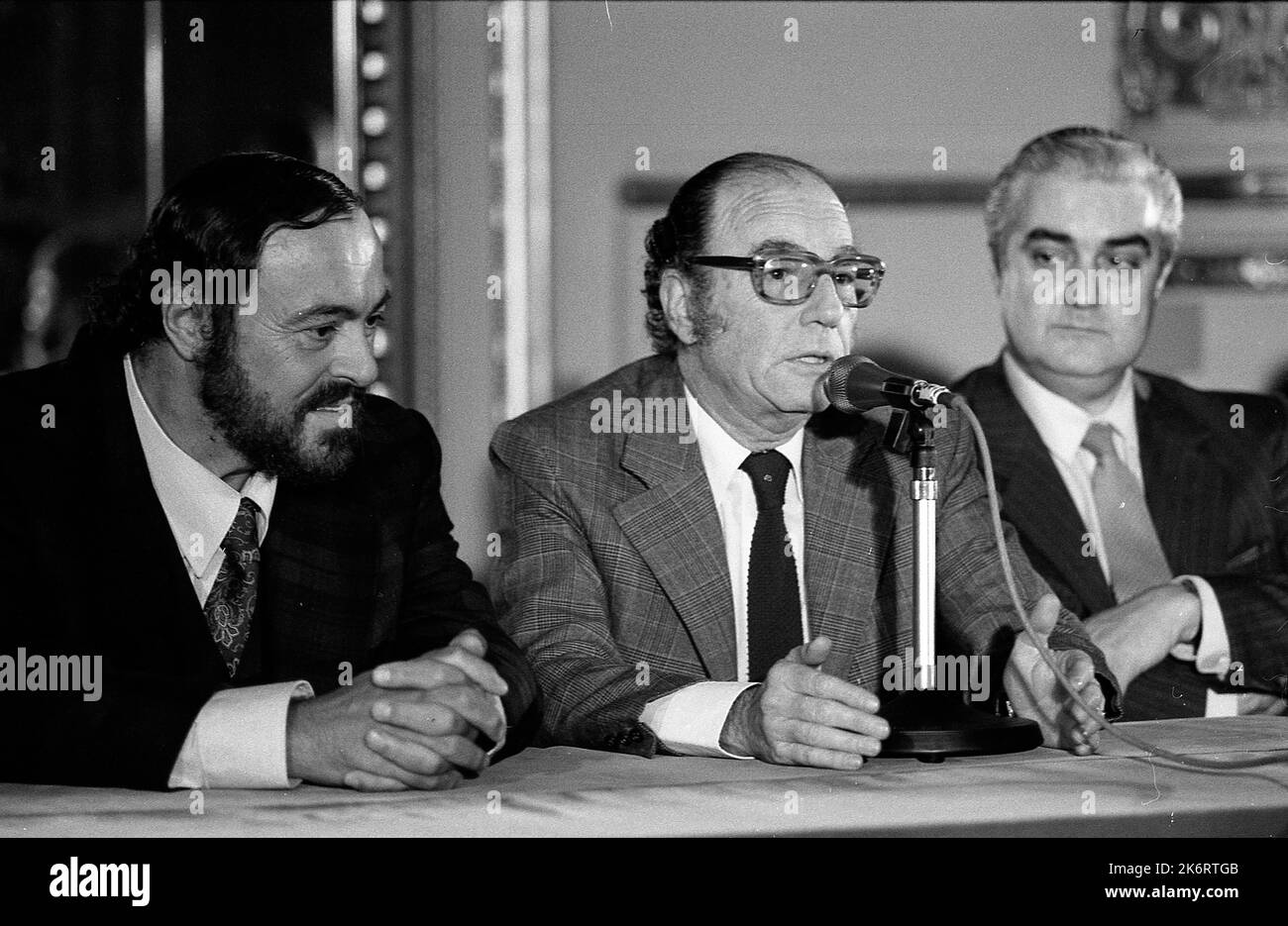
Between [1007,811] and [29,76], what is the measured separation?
2.47m

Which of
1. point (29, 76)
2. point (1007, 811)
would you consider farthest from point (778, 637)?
point (29, 76)

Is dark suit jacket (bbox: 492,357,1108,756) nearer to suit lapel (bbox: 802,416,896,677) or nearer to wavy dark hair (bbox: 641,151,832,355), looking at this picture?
suit lapel (bbox: 802,416,896,677)

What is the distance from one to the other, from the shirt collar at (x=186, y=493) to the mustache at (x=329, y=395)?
0.55 ft

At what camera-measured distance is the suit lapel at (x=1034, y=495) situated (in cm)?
281

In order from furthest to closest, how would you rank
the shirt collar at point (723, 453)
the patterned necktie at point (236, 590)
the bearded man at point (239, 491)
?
the shirt collar at point (723, 453)
the patterned necktie at point (236, 590)
the bearded man at point (239, 491)

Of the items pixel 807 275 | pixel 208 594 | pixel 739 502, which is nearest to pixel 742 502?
pixel 739 502

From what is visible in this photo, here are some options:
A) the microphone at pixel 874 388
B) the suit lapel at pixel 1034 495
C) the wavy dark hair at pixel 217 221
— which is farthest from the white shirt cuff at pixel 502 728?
the suit lapel at pixel 1034 495

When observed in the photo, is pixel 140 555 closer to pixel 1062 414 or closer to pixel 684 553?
pixel 684 553

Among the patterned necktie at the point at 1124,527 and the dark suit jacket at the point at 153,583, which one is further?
the patterned necktie at the point at 1124,527

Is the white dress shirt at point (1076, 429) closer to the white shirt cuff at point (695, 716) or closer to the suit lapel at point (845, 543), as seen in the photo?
the suit lapel at point (845, 543)

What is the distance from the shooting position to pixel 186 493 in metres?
2.23

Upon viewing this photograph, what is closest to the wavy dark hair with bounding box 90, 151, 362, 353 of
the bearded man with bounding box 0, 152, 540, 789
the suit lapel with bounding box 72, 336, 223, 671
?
the bearded man with bounding box 0, 152, 540, 789

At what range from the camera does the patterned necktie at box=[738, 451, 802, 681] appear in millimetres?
2428
